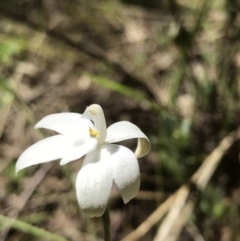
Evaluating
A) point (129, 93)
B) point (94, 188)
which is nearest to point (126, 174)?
point (94, 188)

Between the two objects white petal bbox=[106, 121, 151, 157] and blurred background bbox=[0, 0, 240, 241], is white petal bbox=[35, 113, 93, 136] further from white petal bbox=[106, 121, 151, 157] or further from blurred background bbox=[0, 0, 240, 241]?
blurred background bbox=[0, 0, 240, 241]

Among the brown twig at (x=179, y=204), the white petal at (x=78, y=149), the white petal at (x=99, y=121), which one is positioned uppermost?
the white petal at (x=99, y=121)

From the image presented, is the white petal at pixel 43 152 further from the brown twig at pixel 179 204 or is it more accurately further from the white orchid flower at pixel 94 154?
the brown twig at pixel 179 204

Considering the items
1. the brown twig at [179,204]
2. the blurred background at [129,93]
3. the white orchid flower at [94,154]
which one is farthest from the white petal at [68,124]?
the brown twig at [179,204]

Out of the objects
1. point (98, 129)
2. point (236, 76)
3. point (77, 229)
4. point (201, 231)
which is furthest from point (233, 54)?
point (98, 129)

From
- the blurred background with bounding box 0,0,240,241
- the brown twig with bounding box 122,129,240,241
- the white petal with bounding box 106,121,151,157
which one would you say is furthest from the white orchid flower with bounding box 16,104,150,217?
the brown twig with bounding box 122,129,240,241

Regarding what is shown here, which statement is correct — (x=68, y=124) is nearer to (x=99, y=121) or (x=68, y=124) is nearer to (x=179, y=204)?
(x=99, y=121)

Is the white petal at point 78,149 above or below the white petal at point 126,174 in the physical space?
below
